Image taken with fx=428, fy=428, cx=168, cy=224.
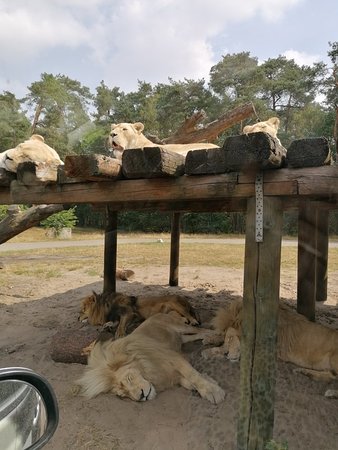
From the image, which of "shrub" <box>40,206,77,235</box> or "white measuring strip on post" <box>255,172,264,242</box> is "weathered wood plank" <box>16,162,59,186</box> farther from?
"shrub" <box>40,206,77,235</box>

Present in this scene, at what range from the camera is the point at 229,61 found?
27.8 metres

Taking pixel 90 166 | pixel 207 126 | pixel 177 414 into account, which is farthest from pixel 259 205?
pixel 207 126

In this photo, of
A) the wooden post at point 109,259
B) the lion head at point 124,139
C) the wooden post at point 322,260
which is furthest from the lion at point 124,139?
the wooden post at point 322,260

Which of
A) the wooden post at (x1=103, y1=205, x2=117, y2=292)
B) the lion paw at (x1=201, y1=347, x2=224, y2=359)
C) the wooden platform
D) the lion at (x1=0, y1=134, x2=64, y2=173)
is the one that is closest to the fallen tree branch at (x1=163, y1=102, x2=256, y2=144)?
the wooden post at (x1=103, y1=205, x2=117, y2=292)

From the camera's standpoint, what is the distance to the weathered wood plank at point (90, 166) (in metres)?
3.22

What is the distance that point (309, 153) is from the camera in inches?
112

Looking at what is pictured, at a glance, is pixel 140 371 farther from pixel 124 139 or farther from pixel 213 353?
pixel 124 139

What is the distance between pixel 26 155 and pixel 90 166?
Answer: 158 centimetres

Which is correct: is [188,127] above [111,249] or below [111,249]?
above

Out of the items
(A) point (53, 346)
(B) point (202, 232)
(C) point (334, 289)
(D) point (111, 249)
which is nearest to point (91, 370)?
(A) point (53, 346)

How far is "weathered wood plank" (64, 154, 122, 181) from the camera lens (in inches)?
127

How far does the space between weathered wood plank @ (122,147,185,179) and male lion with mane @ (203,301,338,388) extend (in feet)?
8.15

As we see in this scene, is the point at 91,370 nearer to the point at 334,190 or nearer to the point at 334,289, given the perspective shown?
the point at 334,190

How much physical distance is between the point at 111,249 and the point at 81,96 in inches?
1206
